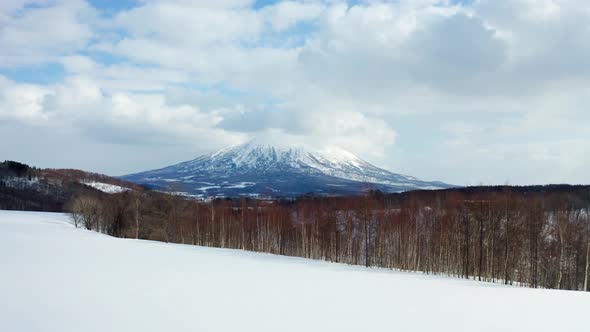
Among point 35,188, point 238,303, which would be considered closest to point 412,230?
point 238,303

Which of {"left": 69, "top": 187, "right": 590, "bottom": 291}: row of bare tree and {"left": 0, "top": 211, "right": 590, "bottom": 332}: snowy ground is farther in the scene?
{"left": 69, "top": 187, "right": 590, "bottom": 291}: row of bare tree

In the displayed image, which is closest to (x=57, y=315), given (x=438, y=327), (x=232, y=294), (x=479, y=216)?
(x=232, y=294)

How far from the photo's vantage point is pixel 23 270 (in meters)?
20.1

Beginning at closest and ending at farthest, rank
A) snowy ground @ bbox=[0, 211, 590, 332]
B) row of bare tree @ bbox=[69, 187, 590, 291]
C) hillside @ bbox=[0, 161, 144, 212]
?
1. snowy ground @ bbox=[0, 211, 590, 332]
2. row of bare tree @ bbox=[69, 187, 590, 291]
3. hillside @ bbox=[0, 161, 144, 212]

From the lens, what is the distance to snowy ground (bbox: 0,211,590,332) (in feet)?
40.8

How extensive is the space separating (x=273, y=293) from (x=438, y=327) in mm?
7649

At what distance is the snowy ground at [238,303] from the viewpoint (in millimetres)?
12438

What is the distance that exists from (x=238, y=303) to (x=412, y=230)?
40420mm

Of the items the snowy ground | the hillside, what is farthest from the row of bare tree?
the hillside

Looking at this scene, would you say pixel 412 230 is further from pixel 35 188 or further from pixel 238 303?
pixel 35 188

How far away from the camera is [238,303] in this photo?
51.5ft

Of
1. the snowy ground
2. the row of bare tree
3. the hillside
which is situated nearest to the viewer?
the snowy ground

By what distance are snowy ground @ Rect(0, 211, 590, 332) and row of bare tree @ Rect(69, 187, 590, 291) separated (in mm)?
21860

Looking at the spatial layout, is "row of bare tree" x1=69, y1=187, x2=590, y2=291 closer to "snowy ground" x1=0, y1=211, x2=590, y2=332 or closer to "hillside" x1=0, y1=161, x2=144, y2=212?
"snowy ground" x1=0, y1=211, x2=590, y2=332
